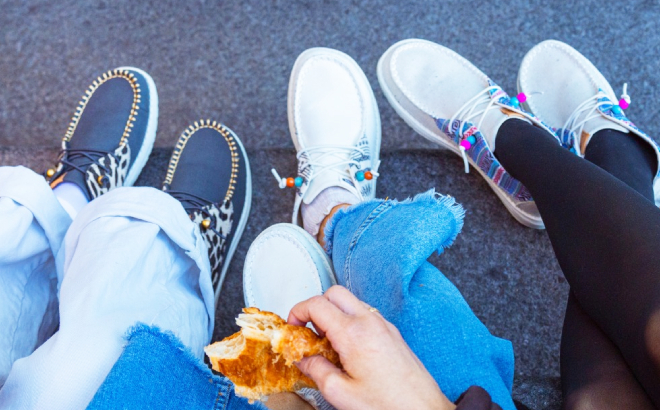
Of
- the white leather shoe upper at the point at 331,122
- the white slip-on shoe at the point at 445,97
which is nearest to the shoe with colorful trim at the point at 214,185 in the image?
the white leather shoe upper at the point at 331,122

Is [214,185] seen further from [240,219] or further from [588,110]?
[588,110]

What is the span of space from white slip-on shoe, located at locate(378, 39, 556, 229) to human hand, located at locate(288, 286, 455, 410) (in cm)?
57

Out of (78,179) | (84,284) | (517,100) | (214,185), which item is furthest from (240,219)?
(517,100)

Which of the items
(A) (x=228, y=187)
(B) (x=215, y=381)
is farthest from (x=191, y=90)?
(B) (x=215, y=381)

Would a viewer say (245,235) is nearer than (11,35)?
Yes

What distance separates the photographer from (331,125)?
934 mm

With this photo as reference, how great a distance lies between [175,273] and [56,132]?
1.99 ft

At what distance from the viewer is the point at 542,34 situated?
1.02 metres

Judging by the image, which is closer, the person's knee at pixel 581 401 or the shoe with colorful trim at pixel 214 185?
the person's knee at pixel 581 401

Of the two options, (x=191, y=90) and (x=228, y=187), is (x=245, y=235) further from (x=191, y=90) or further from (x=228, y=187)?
(x=191, y=90)

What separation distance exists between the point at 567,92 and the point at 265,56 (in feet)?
2.08

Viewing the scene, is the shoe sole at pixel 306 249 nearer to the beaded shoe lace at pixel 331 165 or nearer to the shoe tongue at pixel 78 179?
the beaded shoe lace at pixel 331 165

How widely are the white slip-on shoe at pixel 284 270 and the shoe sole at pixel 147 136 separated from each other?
1.06 ft

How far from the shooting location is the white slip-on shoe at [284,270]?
2.53 feet
